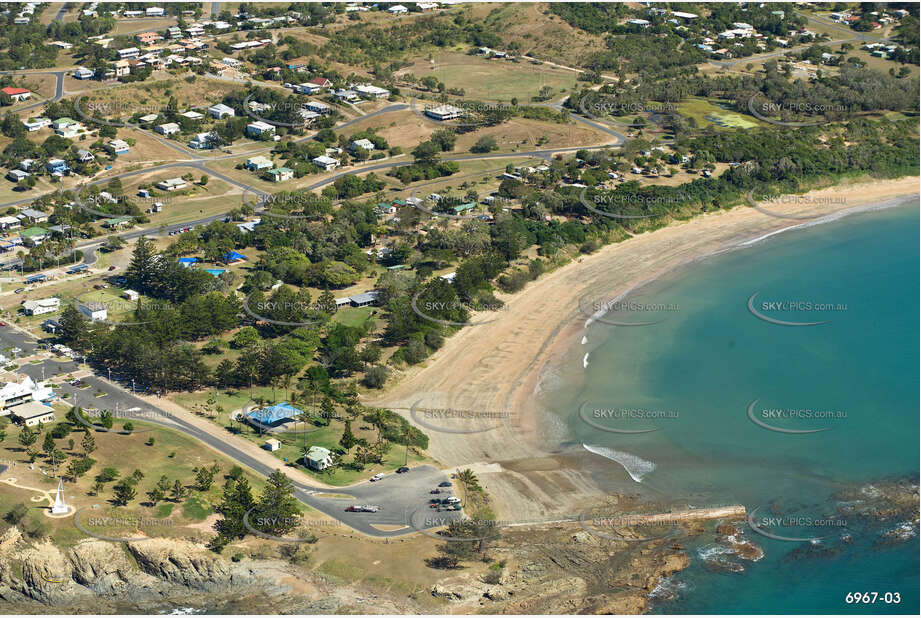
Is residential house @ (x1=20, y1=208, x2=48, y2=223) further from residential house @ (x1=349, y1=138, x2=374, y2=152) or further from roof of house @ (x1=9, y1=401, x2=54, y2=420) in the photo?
roof of house @ (x1=9, y1=401, x2=54, y2=420)

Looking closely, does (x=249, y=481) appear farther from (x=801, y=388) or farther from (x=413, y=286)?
(x=801, y=388)

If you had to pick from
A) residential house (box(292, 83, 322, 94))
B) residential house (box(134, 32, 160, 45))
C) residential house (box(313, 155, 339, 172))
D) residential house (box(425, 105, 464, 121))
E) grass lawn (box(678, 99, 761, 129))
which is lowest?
residential house (box(313, 155, 339, 172))

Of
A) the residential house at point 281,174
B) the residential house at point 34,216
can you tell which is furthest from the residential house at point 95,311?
the residential house at point 281,174

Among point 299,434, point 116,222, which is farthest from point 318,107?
point 299,434

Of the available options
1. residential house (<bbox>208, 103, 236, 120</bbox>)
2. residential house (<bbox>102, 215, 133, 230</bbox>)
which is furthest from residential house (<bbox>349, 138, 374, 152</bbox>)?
residential house (<bbox>102, 215, 133, 230</bbox>)

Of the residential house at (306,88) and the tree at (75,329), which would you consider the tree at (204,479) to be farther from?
the residential house at (306,88)

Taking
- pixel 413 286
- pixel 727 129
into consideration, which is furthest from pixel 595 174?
pixel 413 286
